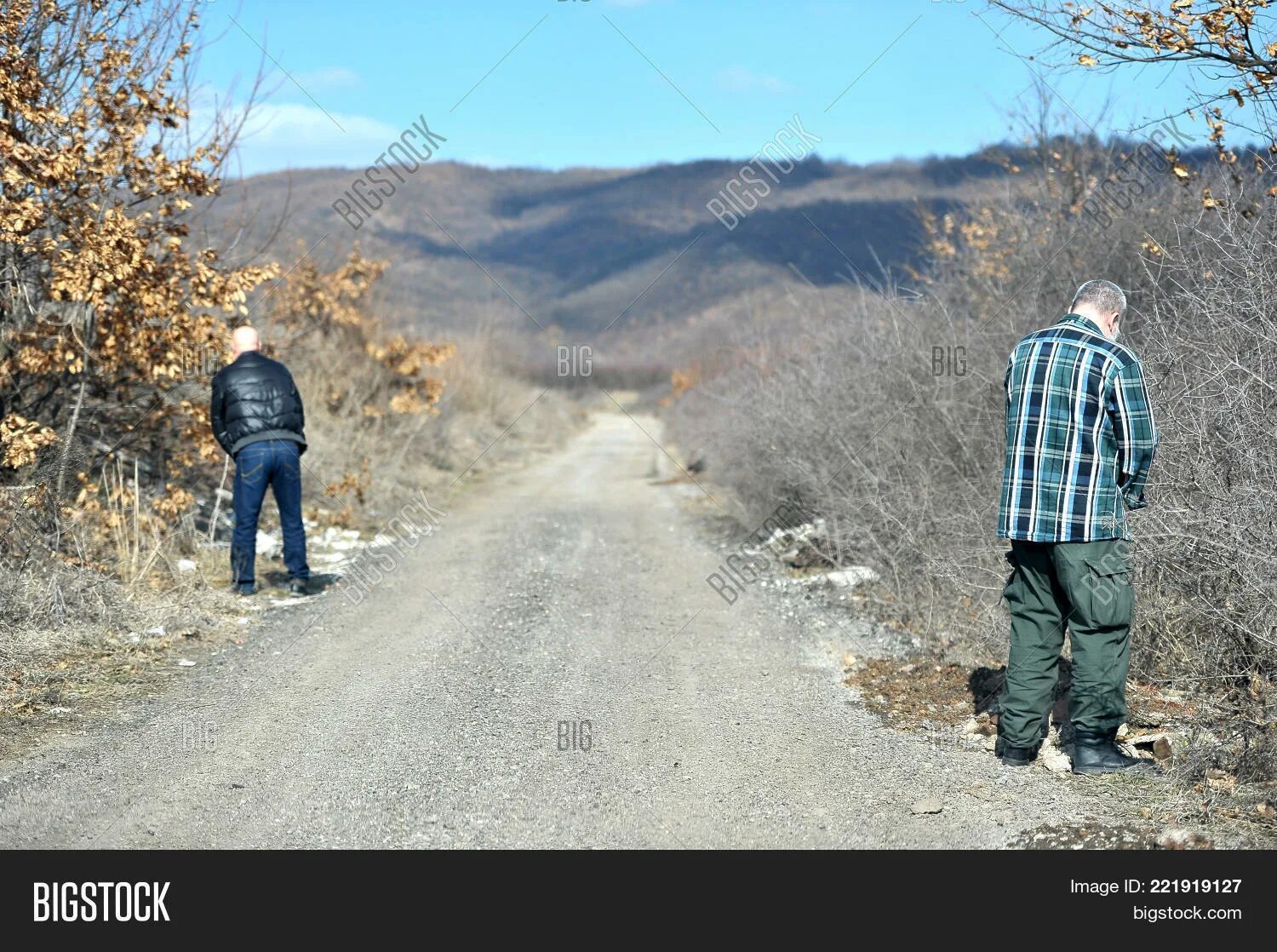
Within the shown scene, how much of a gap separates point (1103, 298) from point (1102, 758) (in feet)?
6.88

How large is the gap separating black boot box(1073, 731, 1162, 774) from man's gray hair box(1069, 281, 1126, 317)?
194 centimetres

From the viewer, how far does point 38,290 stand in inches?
372

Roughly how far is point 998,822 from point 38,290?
8.36 m

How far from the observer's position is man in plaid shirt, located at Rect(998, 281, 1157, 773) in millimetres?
5188

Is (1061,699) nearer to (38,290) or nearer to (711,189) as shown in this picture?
(38,290)

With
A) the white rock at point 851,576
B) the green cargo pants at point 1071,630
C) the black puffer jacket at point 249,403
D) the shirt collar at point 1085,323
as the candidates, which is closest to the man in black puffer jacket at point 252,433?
the black puffer jacket at point 249,403

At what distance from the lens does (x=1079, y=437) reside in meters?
5.23

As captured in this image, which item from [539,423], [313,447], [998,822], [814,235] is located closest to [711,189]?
[814,235]

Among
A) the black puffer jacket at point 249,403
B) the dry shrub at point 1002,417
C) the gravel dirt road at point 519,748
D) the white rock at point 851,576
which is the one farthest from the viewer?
the white rock at point 851,576

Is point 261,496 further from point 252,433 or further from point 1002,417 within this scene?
point 1002,417

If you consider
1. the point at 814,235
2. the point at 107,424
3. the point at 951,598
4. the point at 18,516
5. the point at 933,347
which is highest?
the point at 814,235

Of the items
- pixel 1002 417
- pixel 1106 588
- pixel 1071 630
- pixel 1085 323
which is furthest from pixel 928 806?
pixel 1002 417

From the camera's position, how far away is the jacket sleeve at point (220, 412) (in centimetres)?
955

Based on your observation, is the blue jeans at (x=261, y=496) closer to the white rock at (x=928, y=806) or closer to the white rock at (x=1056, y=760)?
the white rock at (x=928, y=806)
